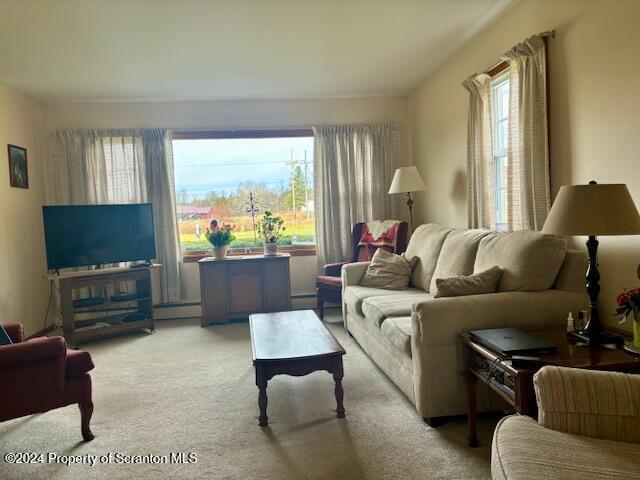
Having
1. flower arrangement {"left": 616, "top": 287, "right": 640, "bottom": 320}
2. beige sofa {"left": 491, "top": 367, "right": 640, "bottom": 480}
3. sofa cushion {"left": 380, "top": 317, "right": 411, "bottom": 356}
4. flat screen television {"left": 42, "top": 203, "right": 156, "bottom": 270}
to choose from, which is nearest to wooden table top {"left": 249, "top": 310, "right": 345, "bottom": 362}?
sofa cushion {"left": 380, "top": 317, "right": 411, "bottom": 356}

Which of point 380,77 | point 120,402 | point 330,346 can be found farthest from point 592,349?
point 380,77

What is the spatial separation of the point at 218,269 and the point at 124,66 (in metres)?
2.20

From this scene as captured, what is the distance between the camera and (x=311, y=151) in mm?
5984

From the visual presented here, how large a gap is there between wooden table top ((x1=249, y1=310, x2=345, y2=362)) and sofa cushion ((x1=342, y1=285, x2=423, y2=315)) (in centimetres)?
45

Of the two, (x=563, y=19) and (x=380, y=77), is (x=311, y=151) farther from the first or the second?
(x=563, y=19)

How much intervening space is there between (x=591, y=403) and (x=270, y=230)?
438 cm

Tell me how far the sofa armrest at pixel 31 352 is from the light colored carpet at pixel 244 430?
0.52m

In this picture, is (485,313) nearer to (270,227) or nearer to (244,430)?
(244,430)

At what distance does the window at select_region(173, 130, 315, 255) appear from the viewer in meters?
5.87

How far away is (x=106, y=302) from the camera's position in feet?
16.0

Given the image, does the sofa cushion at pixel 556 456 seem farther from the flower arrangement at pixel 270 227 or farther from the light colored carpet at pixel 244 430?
the flower arrangement at pixel 270 227

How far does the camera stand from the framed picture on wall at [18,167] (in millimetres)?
4801

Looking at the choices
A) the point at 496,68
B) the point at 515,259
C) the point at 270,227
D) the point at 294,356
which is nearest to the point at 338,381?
the point at 294,356

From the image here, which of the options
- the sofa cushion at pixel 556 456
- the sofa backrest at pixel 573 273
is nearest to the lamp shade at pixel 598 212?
the sofa backrest at pixel 573 273
